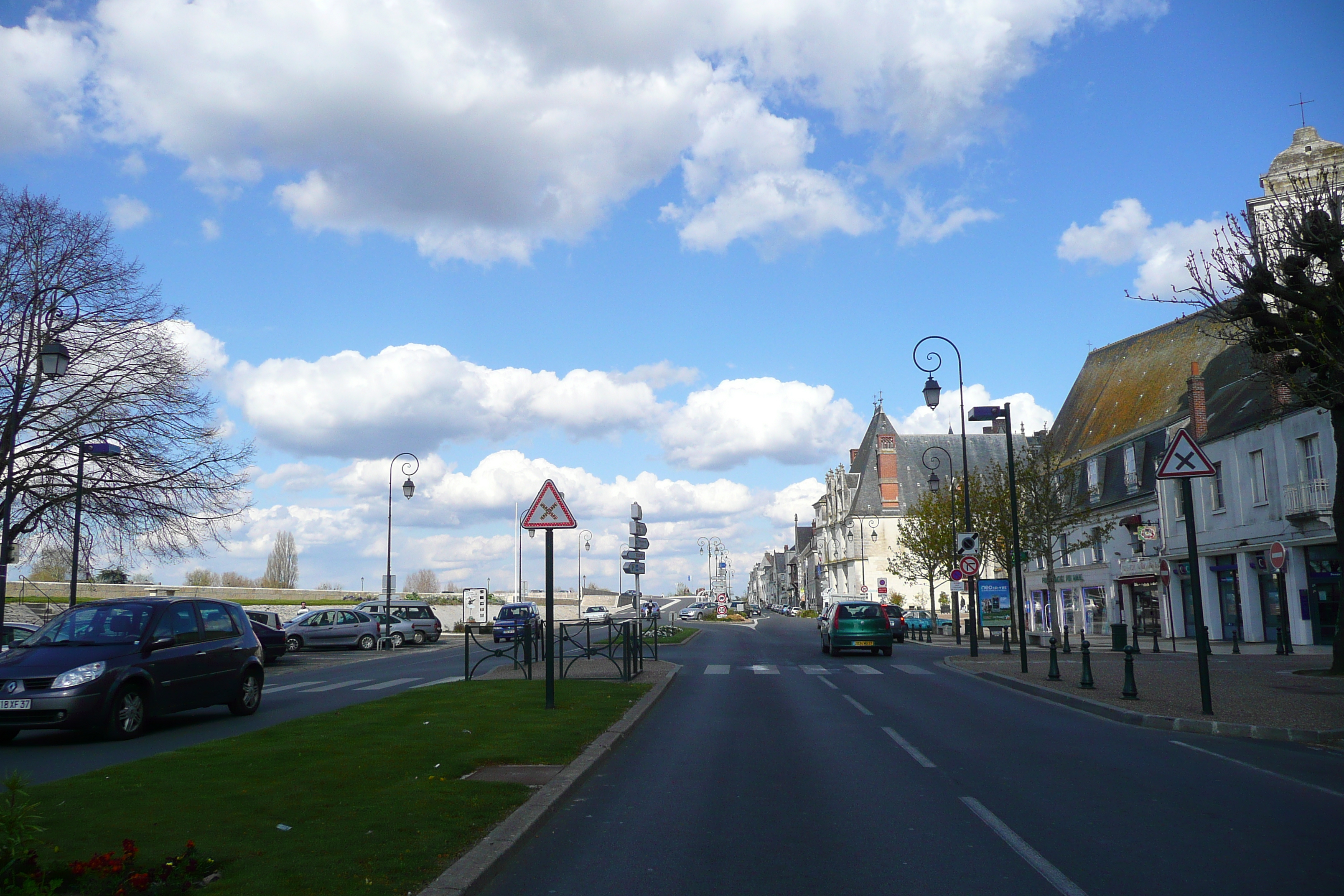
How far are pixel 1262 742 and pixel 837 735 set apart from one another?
490cm

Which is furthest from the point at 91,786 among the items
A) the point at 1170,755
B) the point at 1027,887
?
the point at 1170,755

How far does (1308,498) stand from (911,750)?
82.2ft

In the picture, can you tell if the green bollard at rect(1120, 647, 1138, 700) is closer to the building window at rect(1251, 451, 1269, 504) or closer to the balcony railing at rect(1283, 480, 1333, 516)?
the balcony railing at rect(1283, 480, 1333, 516)

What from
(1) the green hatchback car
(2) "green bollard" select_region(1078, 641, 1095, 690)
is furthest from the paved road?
(1) the green hatchback car

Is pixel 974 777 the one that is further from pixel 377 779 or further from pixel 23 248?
pixel 23 248

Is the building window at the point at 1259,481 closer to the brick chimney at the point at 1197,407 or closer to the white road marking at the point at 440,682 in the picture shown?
the brick chimney at the point at 1197,407

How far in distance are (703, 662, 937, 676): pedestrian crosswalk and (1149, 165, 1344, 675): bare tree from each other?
9.50 metres

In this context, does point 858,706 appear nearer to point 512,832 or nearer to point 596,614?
point 512,832

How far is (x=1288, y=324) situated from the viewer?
16.0 m

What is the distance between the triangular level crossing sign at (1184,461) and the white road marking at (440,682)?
42.4ft

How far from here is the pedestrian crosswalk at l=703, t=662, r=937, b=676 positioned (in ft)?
74.0

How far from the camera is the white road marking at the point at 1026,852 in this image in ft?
18.3

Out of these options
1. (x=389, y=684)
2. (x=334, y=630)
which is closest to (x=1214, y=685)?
(x=389, y=684)

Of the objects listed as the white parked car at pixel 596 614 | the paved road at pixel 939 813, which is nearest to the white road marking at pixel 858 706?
the paved road at pixel 939 813
